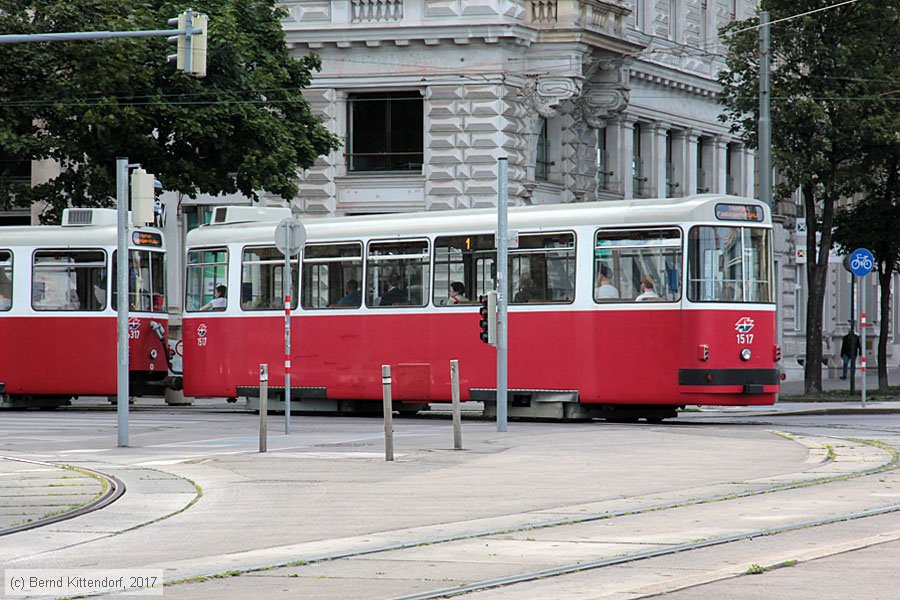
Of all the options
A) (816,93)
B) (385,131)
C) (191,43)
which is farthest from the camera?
Answer: (385,131)

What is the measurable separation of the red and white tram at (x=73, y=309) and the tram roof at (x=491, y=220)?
1.69m

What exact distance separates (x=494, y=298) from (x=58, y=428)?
683cm

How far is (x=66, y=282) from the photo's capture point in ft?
103

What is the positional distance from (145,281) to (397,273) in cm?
567

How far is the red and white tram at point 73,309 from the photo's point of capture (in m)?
31.1

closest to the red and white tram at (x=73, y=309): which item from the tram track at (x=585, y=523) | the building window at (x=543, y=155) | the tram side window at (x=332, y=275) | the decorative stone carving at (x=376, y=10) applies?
the tram side window at (x=332, y=275)

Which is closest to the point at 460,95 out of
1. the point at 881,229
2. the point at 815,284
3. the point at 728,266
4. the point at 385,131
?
the point at 385,131

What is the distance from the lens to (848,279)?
62.5 metres

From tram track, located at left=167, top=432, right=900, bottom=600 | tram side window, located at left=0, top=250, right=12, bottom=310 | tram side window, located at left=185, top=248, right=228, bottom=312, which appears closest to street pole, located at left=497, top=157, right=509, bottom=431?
tram side window, located at left=185, top=248, right=228, bottom=312

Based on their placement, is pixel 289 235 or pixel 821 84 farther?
pixel 821 84

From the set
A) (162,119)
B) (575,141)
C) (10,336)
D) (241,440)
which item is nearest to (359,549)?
(241,440)

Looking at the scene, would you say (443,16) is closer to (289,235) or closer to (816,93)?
(816,93)

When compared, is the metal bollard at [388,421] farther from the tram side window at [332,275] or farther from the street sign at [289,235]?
the tram side window at [332,275]

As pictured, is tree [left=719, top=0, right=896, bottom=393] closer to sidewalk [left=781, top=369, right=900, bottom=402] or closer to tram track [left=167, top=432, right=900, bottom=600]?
sidewalk [left=781, top=369, right=900, bottom=402]
